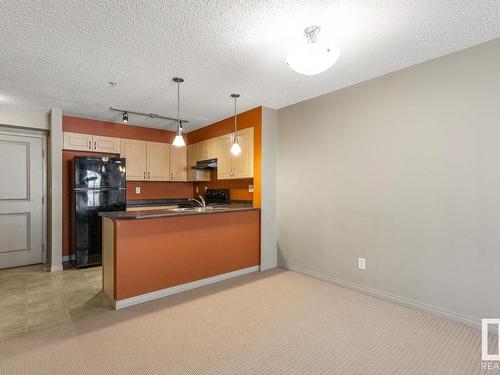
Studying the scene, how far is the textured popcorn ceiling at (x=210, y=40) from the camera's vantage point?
6.03 feet

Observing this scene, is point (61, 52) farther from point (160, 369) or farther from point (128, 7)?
point (160, 369)

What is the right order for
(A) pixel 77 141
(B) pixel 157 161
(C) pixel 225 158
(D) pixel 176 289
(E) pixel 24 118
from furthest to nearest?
1. (B) pixel 157 161
2. (C) pixel 225 158
3. (A) pixel 77 141
4. (E) pixel 24 118
5. (D) pixel 176 289

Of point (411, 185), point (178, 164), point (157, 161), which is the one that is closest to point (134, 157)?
point (157, 161)

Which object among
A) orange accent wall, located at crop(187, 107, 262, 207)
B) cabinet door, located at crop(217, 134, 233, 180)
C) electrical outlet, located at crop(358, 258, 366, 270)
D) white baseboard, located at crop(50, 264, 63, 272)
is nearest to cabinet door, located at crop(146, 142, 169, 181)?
orange accent wall, located at crop(187, 107, 262, 207)

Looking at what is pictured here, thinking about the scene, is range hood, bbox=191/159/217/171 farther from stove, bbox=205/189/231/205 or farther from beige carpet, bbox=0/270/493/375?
beige carpet, bbox=0/270/493/375

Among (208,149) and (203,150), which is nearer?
(208,149)

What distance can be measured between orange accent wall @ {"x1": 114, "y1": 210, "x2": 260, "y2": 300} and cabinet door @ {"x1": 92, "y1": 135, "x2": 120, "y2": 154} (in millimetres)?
2508

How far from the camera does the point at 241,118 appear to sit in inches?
171

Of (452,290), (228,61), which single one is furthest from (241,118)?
(452,290)

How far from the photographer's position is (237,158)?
4355mm

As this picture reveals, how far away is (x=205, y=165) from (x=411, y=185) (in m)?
3.36

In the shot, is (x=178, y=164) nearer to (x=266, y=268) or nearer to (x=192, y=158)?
(x=192, y=158)

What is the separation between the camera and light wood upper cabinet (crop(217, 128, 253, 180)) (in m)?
4.13
